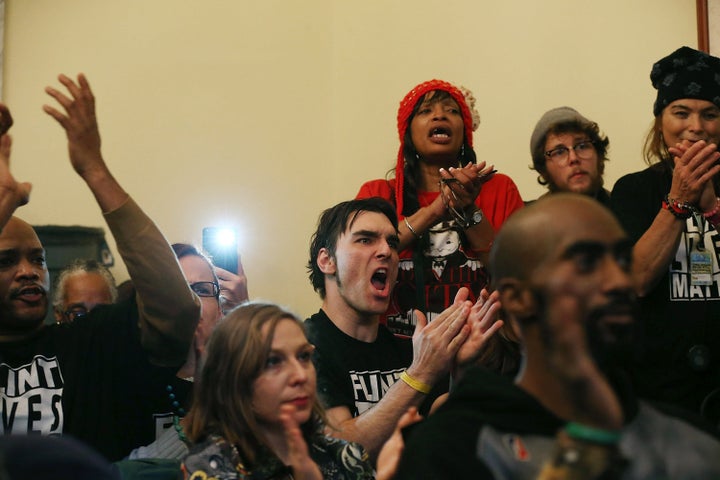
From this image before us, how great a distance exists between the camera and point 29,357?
88.7 inches

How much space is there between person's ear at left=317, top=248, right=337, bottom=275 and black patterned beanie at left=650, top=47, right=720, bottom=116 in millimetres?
983

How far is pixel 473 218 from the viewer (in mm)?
2625

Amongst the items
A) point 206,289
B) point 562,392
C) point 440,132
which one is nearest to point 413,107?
point 440,132

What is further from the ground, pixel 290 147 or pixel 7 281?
A: pixel 290 147

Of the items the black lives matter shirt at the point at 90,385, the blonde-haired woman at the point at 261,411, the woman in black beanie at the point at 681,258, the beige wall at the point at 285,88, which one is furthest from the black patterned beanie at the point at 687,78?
the black lives matter shirt at the point at 90,385


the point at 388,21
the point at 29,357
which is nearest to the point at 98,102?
the point at 388,21

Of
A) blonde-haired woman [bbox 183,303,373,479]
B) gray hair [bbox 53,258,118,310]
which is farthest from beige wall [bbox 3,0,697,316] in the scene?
blonde-haired woman [bbox 183,303,373,479]

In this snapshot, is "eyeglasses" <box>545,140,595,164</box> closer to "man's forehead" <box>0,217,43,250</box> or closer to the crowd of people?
the crowd of people

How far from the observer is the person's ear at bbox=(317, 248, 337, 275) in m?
2.66

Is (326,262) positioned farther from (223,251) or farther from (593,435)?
(593,435)

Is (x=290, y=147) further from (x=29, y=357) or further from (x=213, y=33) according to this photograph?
(x=29, y=357)

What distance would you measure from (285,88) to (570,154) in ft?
5.63

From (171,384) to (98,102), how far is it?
192cm

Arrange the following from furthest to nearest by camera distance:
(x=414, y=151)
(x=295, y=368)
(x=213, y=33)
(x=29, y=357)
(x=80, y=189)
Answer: (x=213, y=33) < (x=80, y=189) < (x=414, y=151) < (x=29, y=357) < (x=295, y=368)
